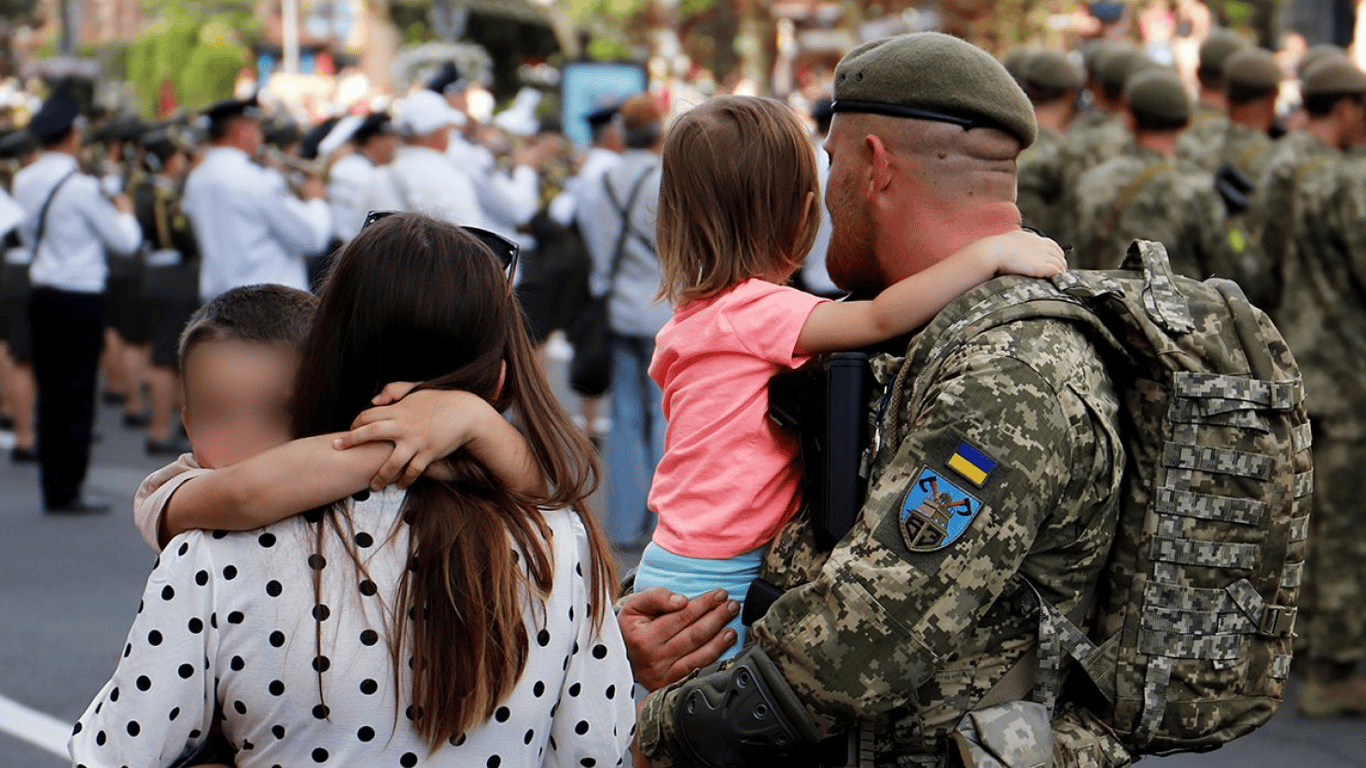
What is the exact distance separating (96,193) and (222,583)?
932 centimetres

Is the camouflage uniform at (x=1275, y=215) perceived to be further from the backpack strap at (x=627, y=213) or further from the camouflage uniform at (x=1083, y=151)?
the backpack strap at (x=627, y=213)

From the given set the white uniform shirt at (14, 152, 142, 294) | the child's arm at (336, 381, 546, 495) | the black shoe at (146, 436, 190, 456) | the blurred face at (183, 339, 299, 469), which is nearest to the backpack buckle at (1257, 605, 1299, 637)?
the child's arm at (336, 381, 546, 495)

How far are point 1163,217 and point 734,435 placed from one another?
15.7 ft

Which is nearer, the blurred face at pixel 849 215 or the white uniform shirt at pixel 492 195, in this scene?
the blurred face at pixel 849 215

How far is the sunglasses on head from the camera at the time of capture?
227 centimetres

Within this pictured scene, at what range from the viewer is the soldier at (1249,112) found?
321 inches

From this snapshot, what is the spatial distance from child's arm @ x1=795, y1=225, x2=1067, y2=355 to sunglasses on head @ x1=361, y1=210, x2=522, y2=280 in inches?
20.6

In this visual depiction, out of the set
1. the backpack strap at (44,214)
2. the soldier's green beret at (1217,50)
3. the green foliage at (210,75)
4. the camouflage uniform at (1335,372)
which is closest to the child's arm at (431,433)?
the camouflage uniform at (1335,372)

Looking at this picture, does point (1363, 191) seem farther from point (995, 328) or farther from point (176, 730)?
point (176, 730)

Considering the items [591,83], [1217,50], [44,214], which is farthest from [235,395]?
[591,83]

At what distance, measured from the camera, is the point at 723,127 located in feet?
9.18

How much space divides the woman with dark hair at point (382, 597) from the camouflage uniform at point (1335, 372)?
473cm

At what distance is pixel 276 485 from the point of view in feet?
6.63

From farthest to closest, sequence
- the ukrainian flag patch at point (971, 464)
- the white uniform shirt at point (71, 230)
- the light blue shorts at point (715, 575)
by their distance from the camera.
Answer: the white uniform shirt at point (71, 230) < the light blue shorts at point (715, 575) < the ukrainian flag patch at point (971, 464)
